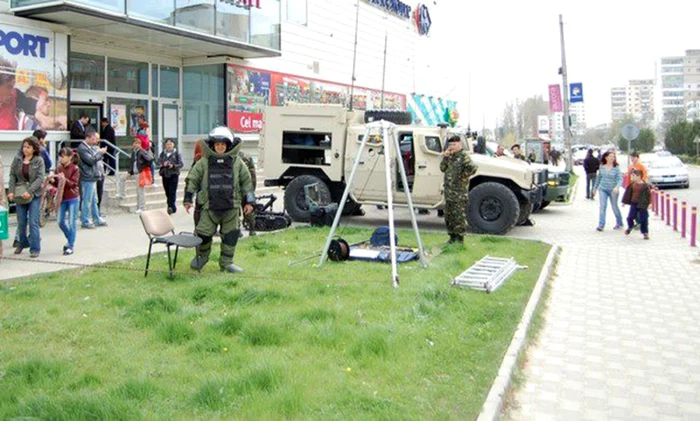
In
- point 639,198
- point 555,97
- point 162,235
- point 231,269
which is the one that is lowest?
point 231,269

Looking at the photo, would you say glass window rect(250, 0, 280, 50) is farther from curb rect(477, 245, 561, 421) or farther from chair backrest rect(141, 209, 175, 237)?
curb rect(477, 245, 561, 421)

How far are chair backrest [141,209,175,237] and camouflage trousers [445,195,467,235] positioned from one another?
14.8ft

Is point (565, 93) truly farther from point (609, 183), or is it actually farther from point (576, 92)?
point (609, 183)

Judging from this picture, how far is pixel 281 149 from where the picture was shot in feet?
50.8

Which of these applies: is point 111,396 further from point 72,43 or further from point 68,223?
point 72,43

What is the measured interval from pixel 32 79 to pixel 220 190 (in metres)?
9.12

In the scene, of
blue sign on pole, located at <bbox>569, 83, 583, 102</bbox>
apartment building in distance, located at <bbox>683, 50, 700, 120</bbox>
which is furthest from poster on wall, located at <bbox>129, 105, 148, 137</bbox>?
apartment building in distance, located at <bbox>683, 50, 700, 120</bbox>

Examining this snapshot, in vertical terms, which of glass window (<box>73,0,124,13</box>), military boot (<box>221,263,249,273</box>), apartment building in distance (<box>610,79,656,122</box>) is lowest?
military boot (<box>221,263,249,273</box>)

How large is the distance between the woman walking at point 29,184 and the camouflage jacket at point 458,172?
20.1 ft

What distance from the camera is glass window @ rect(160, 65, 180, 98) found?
20.8 m

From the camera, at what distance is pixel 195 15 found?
59.3ft

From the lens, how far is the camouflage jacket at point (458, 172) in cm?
1105

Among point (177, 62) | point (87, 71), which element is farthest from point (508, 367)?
point (177, 62)

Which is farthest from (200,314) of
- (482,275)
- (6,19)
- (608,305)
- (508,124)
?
(508,124)
